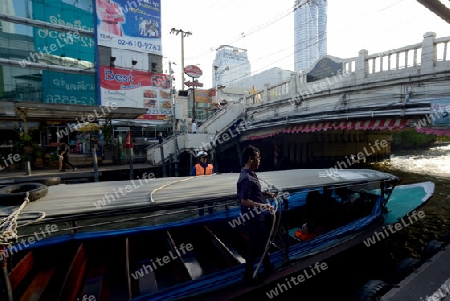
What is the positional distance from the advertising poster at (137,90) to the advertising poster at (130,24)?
7.56ft

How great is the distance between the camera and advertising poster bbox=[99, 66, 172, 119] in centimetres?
1925

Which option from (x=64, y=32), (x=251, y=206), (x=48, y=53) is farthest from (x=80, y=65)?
(x=251, y=206)

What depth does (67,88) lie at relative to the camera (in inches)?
702

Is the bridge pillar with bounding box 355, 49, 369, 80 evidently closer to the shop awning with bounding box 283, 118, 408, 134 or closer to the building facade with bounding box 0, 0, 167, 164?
→ the shop awning with bounding box 283, 118, 408, 134

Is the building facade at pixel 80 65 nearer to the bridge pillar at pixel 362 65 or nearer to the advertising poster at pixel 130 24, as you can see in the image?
Answer: the advertising poster at pixel 130 24

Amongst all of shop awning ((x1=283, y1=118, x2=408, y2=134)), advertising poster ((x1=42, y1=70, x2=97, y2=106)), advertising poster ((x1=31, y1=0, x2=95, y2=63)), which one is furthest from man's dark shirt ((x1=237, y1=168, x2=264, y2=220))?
advertising poster ((x1=31, y1=0, x2=95, y2=63))

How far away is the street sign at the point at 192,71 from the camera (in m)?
23.4

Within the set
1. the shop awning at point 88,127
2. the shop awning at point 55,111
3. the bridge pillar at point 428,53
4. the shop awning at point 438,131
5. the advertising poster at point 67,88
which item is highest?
the advertising poster at point 67,88

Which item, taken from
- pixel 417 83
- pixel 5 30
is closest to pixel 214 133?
pixel 417 83

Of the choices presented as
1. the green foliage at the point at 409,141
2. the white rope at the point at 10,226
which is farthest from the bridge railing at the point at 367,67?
the green foliage at the point at 409,141

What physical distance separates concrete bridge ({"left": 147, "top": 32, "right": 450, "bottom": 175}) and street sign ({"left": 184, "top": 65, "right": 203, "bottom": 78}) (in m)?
7.47

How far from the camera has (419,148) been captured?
38.3 metres

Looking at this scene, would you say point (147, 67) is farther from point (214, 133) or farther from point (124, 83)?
point (214, 133)

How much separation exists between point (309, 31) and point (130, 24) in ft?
50.0
